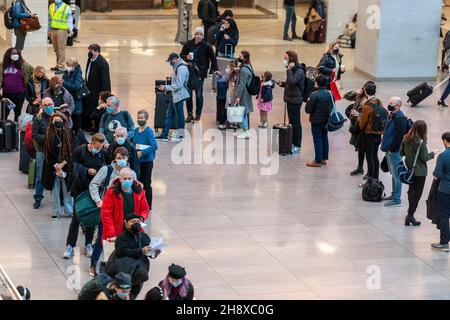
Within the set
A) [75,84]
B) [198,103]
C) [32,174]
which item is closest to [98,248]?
[32,174]

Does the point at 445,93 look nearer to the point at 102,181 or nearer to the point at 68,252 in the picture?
the point at 68,252

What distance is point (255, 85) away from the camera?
70.6ft

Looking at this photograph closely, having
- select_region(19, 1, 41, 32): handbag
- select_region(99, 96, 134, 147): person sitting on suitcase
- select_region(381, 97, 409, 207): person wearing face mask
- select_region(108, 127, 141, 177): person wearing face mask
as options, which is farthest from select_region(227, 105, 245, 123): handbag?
select_region(19, 1, 41, 32): handbag

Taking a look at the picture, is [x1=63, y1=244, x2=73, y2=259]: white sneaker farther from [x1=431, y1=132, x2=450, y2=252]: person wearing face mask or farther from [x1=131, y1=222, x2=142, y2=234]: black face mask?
[x1=431, y1=132, x2=450, y2=252]: person wearing face mask

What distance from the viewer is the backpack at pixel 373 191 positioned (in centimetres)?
1836

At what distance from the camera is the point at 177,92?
2134 cm

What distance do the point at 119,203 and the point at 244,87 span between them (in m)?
7.62

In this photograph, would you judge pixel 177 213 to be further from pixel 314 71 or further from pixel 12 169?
pixel 314 71

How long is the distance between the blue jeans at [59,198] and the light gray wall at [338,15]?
16.0m

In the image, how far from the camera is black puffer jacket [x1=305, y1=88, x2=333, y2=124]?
1967cm

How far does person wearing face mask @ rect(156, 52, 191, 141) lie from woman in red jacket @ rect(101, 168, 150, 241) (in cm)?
708
